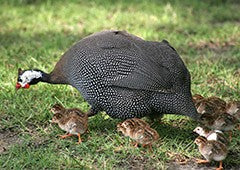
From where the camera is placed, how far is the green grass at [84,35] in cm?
433

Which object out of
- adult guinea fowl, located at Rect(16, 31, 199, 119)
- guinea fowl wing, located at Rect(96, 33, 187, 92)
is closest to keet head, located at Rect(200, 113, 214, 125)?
adult guinea fowl, located at Rect(16, 31, 199, 119)

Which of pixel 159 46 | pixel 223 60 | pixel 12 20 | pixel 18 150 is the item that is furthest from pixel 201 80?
pixel 12 20

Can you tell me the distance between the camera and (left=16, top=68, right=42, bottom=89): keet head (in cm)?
509

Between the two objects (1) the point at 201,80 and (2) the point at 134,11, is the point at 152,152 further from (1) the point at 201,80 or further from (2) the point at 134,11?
(2) the point at 134,11

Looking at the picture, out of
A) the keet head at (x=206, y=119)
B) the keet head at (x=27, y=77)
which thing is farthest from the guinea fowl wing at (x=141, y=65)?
the keet head at (x=27, y=77)

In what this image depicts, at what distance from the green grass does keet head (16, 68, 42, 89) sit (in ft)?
0.77

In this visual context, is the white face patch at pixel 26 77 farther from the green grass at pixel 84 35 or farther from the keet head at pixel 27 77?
the green grass at pixel 84 35

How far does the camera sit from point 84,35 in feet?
24.1

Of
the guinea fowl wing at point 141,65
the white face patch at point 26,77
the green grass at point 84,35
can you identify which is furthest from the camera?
the white face patch at point 26,77

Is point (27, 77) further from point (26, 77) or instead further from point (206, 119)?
point (206, 119)

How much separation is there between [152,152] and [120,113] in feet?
1.58

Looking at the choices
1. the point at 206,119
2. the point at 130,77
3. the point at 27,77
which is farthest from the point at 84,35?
the point at 206,119

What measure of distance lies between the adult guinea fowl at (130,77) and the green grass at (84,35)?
0.86ft

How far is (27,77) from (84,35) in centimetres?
237
